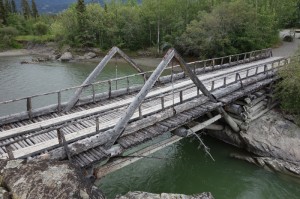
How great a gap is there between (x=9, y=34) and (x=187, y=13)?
50.1 meters

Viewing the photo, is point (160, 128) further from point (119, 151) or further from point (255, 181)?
point (255, 181)

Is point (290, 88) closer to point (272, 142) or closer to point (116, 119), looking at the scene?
point (272, 142)

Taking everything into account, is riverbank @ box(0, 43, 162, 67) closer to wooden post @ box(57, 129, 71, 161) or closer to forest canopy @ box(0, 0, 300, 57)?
forest canopy @ box(0, 0, 300, 57)

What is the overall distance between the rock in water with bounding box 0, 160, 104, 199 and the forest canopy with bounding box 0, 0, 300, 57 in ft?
119

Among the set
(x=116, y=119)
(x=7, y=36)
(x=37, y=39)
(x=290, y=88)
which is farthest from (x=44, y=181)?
(x=7, y=36)

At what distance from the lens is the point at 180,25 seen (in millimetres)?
52500

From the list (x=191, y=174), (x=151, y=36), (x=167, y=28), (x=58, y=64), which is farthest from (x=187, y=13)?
(x=191, y=174)

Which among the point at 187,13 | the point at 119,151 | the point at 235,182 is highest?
the point at 187,13

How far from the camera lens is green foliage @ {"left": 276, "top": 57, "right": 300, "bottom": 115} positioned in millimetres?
17764

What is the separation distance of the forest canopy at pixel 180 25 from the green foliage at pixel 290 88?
20.7m

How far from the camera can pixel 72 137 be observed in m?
10.1

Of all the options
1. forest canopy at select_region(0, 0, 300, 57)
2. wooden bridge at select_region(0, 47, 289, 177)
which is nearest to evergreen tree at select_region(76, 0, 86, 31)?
forest canopy at select_region(0, 0, 300, 57)

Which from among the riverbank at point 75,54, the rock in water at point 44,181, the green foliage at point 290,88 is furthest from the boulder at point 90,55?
the rock in water at point 44,181

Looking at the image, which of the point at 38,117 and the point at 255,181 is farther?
the point at 255,181
